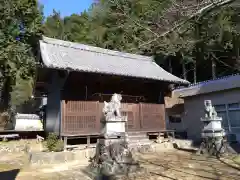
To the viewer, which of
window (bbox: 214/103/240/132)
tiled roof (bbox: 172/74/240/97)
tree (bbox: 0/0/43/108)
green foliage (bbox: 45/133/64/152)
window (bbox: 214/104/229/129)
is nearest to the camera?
green foliage (bbox: 45/133/64/152)

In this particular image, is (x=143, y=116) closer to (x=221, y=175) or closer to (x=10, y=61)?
(x=221, y=175)

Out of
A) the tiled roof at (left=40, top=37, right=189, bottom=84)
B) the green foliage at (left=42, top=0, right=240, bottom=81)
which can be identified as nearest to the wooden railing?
the tiled roof at (left=40, top=37, right=189, bottom=84)

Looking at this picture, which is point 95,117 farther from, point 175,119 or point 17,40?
point 17,40

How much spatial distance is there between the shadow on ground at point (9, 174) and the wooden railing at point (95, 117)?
2954mm

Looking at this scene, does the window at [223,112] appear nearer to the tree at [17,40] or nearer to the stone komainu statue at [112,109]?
the stone komainu statue at [112,109]

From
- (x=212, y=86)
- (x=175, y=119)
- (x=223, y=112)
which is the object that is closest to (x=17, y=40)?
(x=175, y=119)

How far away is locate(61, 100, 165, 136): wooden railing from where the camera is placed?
38.6 ft

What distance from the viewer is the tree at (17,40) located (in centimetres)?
2271

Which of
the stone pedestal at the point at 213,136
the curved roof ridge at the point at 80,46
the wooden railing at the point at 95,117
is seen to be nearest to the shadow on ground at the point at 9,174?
the wooden railing at the point at 95,117

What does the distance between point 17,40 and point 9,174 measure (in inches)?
743

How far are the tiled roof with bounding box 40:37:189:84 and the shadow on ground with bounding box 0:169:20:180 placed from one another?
4574 mm

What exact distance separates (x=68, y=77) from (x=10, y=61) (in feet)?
43.2

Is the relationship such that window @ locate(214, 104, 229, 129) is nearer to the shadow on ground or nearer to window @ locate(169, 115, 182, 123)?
window @ locate(169, 115, 182, 123)

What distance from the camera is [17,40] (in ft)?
79.5
